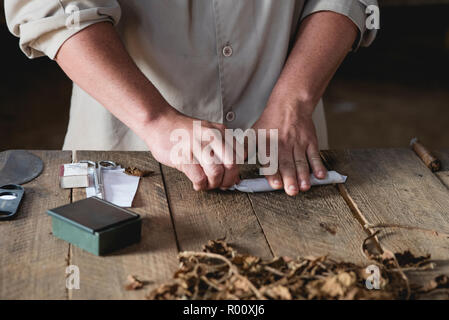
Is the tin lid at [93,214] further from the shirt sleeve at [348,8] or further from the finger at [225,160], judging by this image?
the shirt sleeve at [348,8]

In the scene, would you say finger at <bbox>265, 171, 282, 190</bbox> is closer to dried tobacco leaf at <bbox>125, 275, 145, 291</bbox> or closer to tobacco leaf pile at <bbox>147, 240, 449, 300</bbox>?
tobacco leaf pile at <bbox>147, 240, 449, 300</bbox>

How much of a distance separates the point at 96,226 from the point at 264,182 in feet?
1.32

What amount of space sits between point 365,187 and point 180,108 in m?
Answer: 0.52

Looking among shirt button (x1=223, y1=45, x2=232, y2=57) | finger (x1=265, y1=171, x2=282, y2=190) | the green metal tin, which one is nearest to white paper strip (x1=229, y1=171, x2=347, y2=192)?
finger (x1=265, y1=171, x2=282, y2=190)

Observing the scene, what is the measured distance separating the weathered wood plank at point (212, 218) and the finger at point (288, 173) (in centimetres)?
9

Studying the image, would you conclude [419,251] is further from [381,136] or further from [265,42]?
[381,136]

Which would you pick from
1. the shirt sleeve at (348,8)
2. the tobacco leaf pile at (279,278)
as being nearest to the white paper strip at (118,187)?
the tobacco leaf pile at (279,278)

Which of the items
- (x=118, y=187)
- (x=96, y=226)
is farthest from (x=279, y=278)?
(x=118, y=187)

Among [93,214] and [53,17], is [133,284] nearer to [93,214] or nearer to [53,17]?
[93,214]

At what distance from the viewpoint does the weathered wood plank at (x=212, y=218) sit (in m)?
0.98

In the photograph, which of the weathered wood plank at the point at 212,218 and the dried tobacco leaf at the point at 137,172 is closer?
the weathered wood plank at the point at 212,218

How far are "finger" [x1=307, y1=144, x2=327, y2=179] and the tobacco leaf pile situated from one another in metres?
0.30

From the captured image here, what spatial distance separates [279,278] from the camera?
0.88 m
